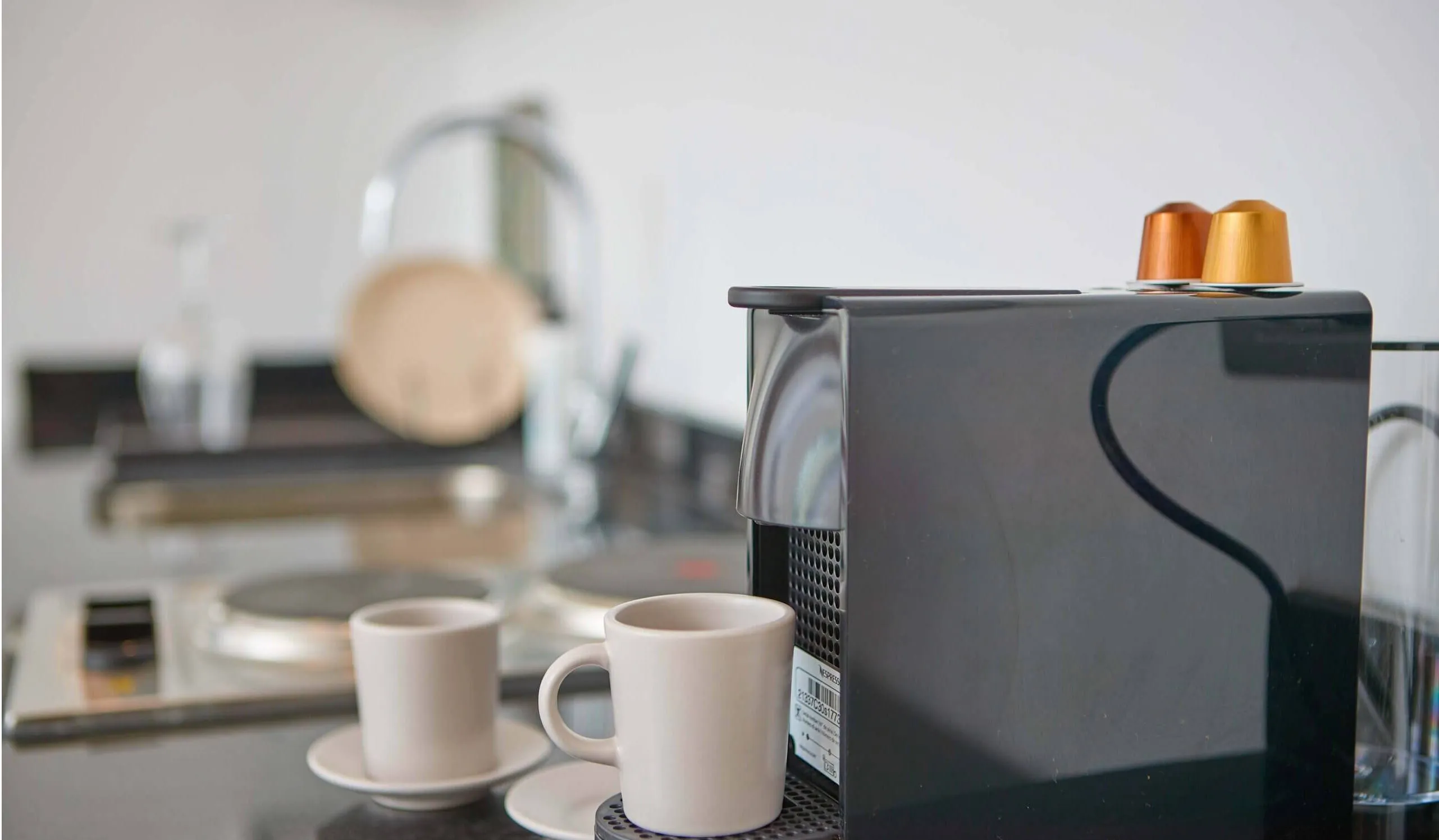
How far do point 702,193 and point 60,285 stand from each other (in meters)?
2.38

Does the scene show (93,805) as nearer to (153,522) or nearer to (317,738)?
(317,738)

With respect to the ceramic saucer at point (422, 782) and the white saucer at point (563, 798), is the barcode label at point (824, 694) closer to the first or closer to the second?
the white saucer at point (563, 798)

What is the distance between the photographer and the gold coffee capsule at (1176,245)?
24.3 inches

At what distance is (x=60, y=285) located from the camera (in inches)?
137

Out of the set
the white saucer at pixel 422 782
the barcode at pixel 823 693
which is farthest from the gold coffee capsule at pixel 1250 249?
the white saucer at pixel 422 782

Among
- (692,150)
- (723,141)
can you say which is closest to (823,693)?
(723,141)

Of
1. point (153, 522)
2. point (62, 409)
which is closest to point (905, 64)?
point (153, 522)

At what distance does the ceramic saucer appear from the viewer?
66cm

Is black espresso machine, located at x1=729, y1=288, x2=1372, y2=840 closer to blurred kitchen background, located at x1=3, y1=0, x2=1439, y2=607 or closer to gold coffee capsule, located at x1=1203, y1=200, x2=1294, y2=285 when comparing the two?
gold coffee capsule, located at x1=1203, y1=200, x2=1294, y2=285

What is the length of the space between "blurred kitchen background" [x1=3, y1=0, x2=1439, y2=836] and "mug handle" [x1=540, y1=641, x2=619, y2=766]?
1.16ft

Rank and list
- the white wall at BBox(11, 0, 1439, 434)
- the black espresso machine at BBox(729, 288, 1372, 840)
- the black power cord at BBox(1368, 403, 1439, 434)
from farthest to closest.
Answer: the white wall at BBox(11, 0, 1439, 434) < the black power cord at BBox(1368, 403, 1439, 434) < the black espresso machine at BBox(729, 288, 1372, 840)

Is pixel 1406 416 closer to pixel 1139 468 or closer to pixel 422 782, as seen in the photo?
pixel 1139 468

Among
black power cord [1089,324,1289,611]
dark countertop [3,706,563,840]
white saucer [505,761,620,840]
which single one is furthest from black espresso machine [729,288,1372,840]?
dark countertop [3,706,563,840]

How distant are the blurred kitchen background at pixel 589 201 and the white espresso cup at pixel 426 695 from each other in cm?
21
